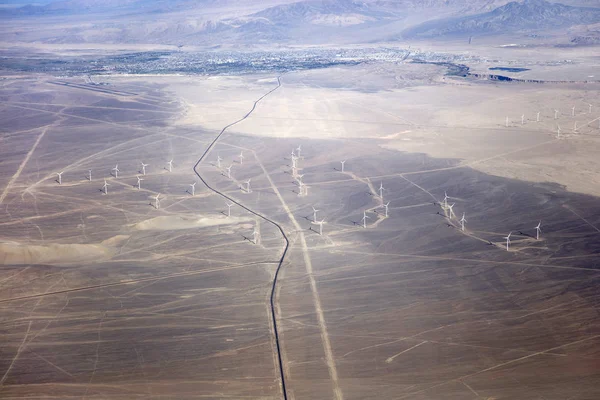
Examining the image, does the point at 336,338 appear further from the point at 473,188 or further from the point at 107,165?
the point at 107,165

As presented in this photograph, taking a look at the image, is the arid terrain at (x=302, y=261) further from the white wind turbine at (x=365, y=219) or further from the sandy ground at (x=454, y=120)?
the white wind turbine at (x=365, y=219)

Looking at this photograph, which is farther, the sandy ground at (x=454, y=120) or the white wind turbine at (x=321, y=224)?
the sandy ground at (x=454, y=120)

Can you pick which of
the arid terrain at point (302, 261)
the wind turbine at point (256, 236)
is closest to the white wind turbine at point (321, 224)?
the arid terrain at point (302, 261)

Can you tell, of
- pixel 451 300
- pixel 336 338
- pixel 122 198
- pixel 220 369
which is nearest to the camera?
pixel 220 369

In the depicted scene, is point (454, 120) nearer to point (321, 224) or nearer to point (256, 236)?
point (321, 224)

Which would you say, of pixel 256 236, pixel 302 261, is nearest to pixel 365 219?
pixel 256 236

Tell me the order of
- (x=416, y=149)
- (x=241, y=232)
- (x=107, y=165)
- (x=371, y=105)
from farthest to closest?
(x=371, y=105)
(x=416, y=149)
(x=107, y=165)
(x=241, y=232)

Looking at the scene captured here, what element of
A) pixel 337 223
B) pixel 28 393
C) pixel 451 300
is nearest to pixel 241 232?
pixel 337 223

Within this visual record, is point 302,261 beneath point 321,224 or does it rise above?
beneath
